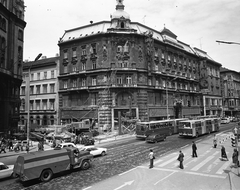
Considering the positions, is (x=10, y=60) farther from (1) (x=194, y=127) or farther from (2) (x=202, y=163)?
(2) (x=202, y=163)

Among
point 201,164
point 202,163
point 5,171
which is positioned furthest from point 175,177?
point 5,171

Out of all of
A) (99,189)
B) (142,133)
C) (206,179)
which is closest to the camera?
(99,189)

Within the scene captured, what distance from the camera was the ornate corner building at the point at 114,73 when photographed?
1777 inches

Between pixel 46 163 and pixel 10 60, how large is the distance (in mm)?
30483

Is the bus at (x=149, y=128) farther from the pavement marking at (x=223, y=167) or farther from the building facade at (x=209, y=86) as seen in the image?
the building facade at (x=209, y=86)

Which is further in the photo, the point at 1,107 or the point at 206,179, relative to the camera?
the point at 1,107

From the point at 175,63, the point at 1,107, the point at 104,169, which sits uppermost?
the point at 175,63

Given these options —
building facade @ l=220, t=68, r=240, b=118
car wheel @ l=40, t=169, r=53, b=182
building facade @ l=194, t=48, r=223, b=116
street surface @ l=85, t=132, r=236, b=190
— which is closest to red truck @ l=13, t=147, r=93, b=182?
car wheel @ l=40, t=169, r=53, b=182

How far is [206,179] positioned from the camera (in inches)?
530

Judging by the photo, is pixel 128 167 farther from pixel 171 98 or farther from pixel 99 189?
pixel 171 98

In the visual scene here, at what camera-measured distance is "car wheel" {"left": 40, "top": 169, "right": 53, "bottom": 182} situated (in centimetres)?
1395

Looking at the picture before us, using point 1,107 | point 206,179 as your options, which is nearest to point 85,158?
point 206,179

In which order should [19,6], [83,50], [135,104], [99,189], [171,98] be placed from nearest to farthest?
[99,189] < [19,6] < [135,104] < [83,50] < [171,98]

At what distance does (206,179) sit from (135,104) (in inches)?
1265
